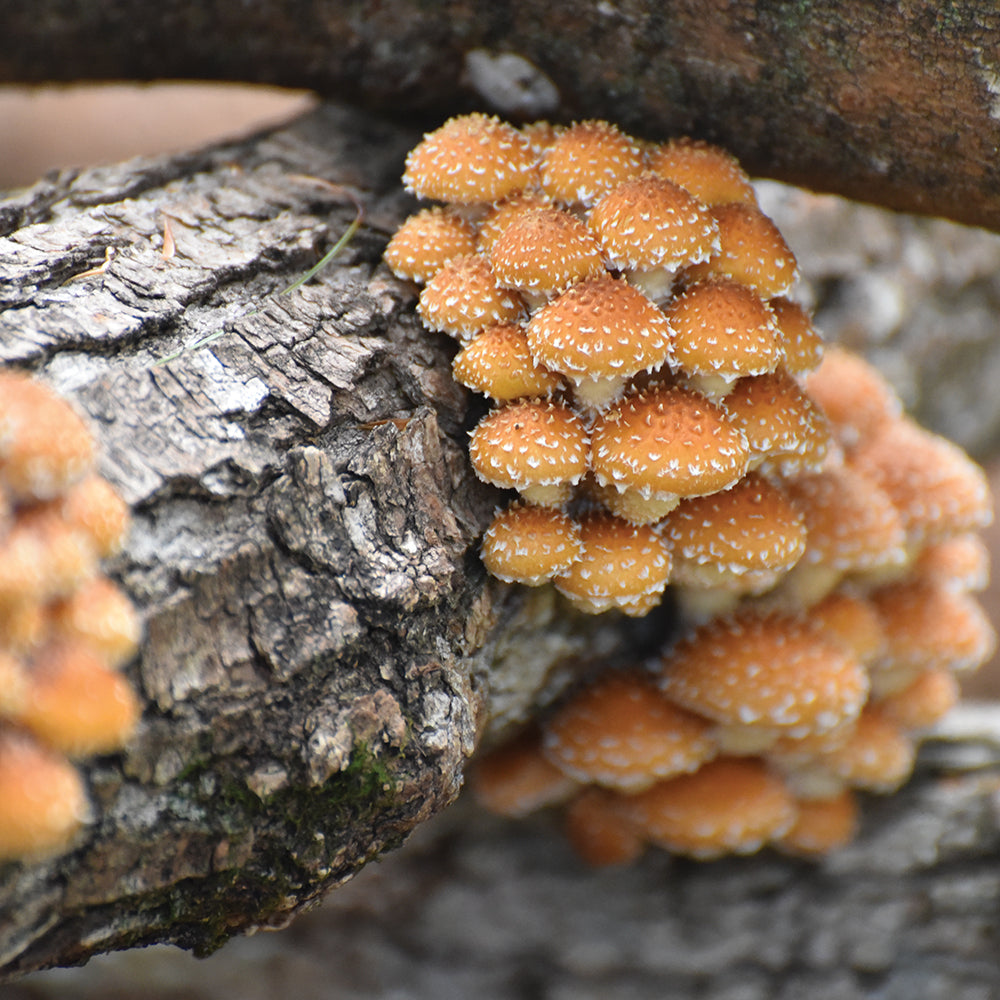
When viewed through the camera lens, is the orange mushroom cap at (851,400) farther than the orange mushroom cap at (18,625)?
Yes

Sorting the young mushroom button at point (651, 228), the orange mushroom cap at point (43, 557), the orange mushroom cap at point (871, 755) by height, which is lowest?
the orange mushroom cap at point (871, 755)

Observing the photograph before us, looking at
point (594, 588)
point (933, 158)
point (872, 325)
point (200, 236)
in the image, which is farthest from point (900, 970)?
point (200, 236)

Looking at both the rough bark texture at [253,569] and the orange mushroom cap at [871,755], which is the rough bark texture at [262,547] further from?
the orange mushroom cap at [871,755]

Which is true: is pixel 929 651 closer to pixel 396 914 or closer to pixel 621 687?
pixel 621 687

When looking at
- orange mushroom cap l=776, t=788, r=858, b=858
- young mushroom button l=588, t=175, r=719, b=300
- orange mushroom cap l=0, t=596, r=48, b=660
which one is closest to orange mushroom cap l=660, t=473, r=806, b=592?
young mushroom button l=588, t=175, r=719, b=300

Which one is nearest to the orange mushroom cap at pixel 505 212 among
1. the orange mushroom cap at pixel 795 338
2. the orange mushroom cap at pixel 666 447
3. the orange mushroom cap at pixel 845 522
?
the orange mushroom cap at pixel 666 447

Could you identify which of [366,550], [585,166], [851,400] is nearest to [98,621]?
[366,550]

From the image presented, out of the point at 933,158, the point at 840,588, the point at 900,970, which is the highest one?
the point at 933,158
